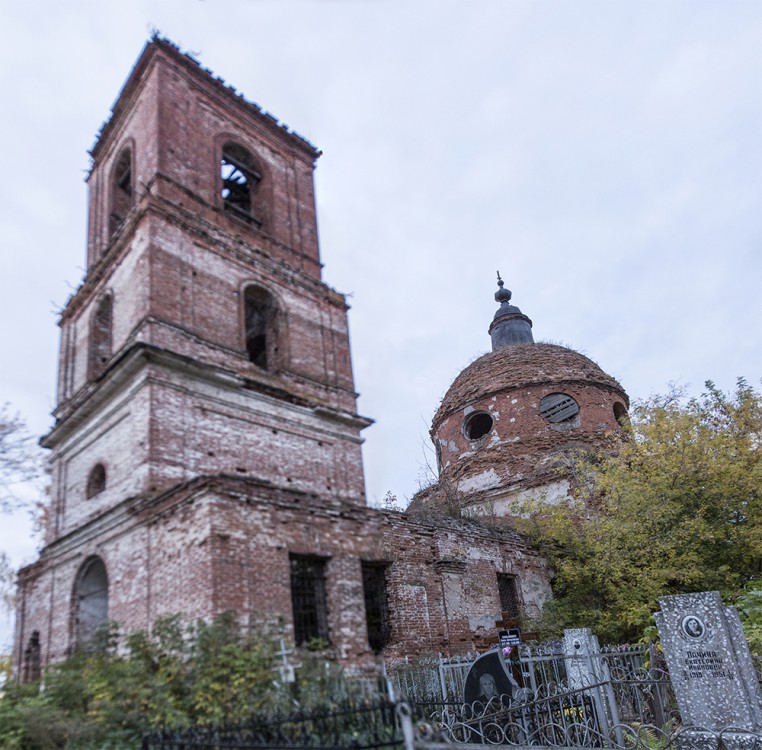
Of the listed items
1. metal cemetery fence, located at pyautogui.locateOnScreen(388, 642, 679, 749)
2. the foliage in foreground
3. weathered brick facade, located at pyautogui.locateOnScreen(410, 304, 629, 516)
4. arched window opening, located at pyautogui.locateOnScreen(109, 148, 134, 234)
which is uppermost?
arched window opening, located at pyautogui.locateOnScreen(109, 148, 134, 234)

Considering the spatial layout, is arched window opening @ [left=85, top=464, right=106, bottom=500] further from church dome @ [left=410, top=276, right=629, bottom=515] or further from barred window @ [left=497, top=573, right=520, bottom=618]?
church dome @ [left=410, top=276, right=629, bottom=515]

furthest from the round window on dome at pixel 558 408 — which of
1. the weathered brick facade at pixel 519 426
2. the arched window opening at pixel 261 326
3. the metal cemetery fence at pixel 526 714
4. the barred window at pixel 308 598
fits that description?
the barred window at pixel 308 598

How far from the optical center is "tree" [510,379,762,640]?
13.8 meters

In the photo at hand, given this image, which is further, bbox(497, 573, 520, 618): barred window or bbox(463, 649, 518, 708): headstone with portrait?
Result: bbox(497, 573, 520, 618): barred window

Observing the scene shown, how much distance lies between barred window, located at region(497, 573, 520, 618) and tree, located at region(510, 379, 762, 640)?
721 mm

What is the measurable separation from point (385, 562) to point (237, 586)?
385cm

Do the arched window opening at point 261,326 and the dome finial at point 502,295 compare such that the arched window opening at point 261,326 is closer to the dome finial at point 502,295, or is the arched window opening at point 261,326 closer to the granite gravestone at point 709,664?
the granite gravestone at point 709,664

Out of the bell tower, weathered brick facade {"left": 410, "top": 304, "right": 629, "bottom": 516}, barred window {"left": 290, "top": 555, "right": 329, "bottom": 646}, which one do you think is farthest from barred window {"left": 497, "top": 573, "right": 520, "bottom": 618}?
barred window {"left": 290, "top": 555, "right": 329, "bottom": 646}

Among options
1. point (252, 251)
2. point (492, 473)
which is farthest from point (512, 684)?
point (492, 473)

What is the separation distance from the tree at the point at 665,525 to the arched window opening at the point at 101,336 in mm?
10787

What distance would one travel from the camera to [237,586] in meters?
9.01

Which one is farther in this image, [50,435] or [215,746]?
[50,435]

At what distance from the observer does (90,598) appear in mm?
11688

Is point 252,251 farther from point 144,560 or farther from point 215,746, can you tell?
point 215,746
